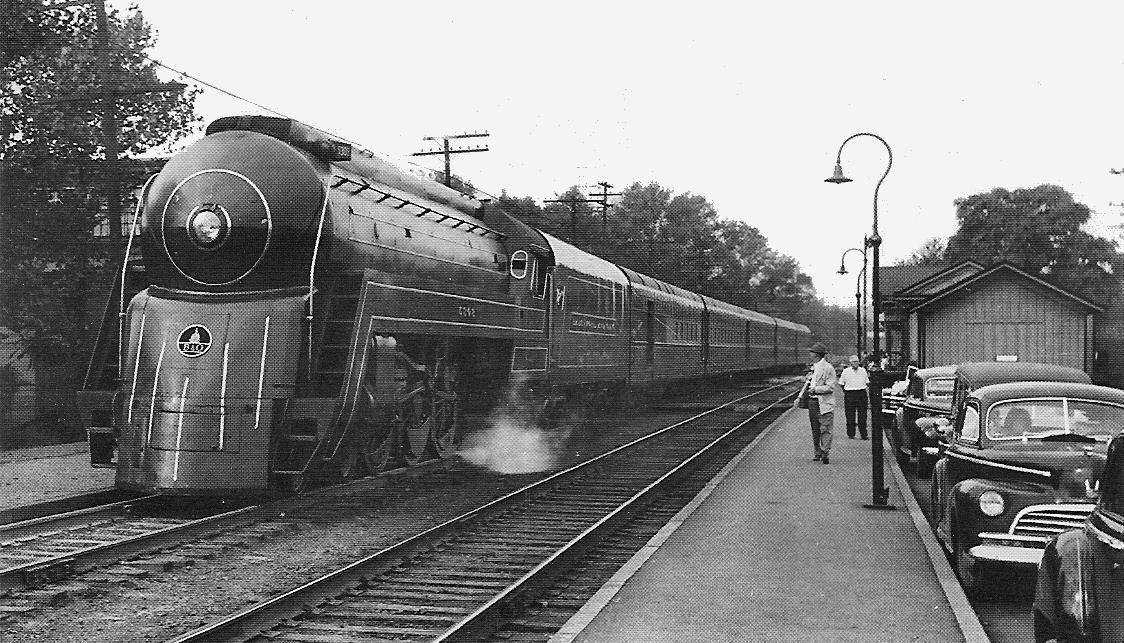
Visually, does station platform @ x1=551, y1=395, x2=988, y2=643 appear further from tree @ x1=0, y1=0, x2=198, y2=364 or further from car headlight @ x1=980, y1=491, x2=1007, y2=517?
tree @ x1=0, y1=0, x2=198, y2=364

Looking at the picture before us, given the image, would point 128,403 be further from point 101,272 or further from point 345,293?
point 101,272

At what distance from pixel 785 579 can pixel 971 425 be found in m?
2.02

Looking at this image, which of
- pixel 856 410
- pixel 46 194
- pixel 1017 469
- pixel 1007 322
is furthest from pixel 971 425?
pixel 1007 322

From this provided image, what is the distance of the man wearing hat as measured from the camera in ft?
50.5

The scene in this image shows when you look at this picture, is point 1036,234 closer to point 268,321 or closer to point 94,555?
point 268,321

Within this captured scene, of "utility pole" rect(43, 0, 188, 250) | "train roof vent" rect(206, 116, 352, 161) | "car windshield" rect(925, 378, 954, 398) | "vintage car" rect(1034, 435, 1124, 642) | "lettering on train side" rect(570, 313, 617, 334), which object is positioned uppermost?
"utility pole" rect(43, 0, 188, 250)

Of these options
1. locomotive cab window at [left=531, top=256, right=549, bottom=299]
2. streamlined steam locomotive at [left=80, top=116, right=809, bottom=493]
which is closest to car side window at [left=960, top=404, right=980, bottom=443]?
streamlined steam locomotive at [left=80, top=116, right=809, bottom=493]

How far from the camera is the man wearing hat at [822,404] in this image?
15.4 m

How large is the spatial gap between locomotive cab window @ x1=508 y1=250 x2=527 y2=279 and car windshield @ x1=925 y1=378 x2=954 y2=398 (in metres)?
6.63

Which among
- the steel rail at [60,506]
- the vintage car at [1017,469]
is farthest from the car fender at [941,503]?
the steel rail at [60,506]

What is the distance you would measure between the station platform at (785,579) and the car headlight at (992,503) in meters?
0.58

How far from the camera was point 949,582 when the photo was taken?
775 cm

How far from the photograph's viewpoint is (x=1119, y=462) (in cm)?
455

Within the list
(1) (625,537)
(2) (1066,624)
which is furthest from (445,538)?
(2) (1066,624)
